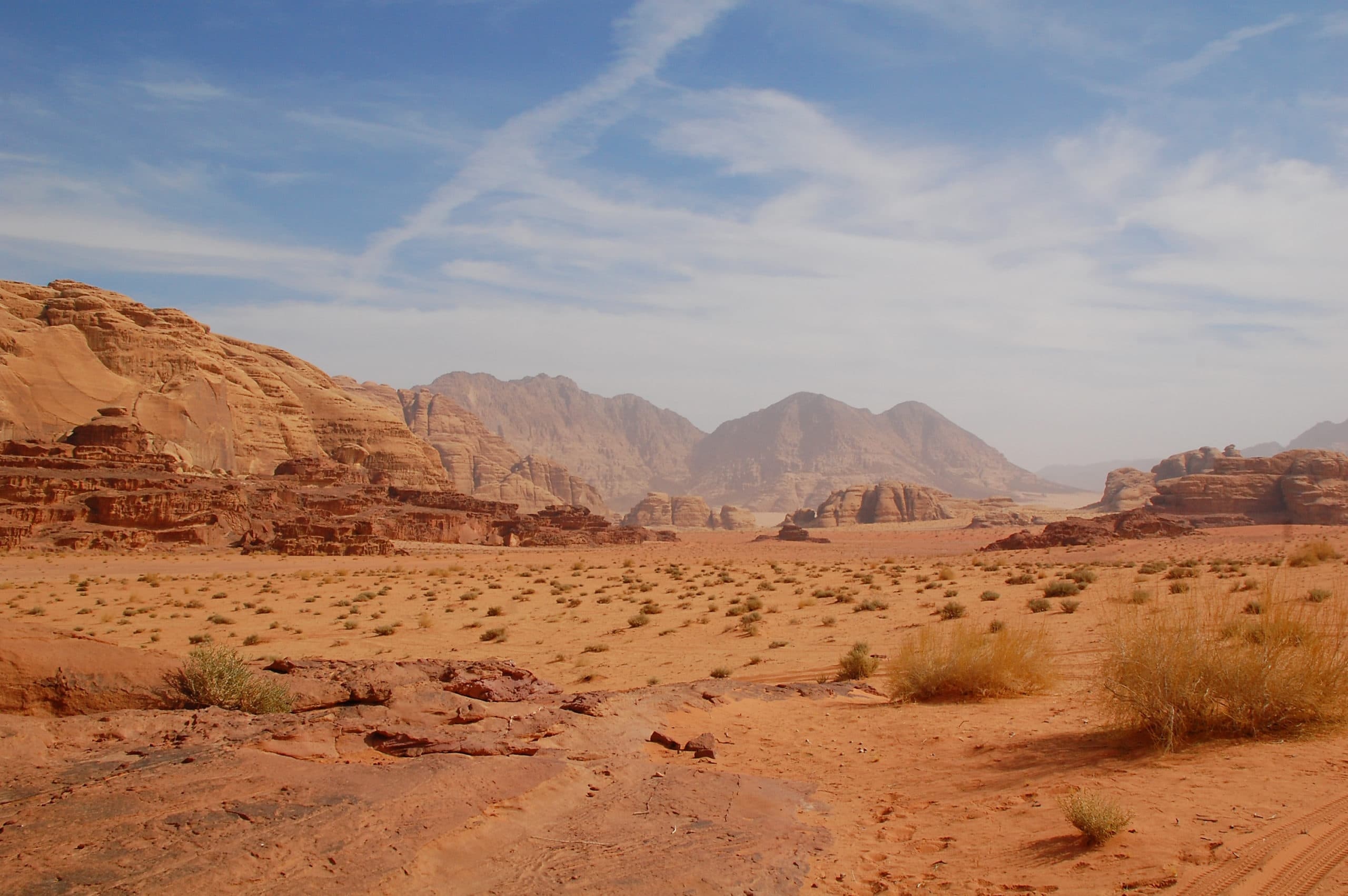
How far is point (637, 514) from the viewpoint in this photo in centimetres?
12412

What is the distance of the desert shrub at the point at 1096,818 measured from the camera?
4352 millimetres

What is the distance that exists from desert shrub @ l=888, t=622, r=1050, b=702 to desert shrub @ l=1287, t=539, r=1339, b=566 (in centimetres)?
1674

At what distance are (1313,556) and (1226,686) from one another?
2062cm

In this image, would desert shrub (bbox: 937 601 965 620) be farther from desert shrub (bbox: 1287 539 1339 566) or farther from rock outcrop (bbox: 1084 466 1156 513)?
rock outcrop (bbox: 1084 466 1156 513)

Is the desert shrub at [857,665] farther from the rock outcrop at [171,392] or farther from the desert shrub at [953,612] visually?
the rock outcrop at [171,392]

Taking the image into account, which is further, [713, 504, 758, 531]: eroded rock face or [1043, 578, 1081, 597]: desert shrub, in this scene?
[713, 504, 758, 531]: eroded rock face

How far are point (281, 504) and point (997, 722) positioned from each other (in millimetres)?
50543

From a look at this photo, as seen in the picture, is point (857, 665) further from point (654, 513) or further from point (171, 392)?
point (654, 513)

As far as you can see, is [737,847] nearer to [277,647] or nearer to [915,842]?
[915,842]

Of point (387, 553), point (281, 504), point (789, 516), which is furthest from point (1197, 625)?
point (789, 516)

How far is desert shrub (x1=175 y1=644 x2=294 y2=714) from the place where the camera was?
6051 mm

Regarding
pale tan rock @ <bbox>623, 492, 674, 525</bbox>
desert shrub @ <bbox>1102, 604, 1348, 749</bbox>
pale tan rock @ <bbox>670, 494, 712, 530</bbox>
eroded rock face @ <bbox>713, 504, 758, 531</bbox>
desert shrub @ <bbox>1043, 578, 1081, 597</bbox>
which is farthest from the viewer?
pale tan rock @ <bbox>623, 492, 674, 525</bbox>

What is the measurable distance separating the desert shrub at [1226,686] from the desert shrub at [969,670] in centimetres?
246

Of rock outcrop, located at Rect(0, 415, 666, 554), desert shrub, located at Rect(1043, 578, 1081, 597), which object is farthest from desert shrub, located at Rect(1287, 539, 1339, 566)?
rock outcrop, located at Rect(0, 415, 666, 554)
